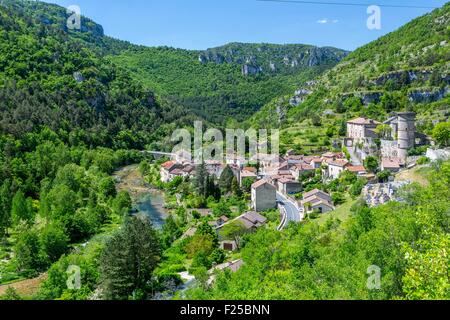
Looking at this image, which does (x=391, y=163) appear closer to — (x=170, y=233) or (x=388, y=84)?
(x=170, y=233)

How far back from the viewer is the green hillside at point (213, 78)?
14412 centimetres

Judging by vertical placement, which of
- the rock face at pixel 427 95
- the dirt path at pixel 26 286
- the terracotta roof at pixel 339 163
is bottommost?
the dirt path at pixel 26 286

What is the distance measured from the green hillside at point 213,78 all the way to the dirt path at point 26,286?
98.1 meters

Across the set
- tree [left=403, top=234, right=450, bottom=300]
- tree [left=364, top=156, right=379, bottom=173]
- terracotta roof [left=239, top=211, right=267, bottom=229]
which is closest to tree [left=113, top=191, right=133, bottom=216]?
terracotta roof [left=239, top=211, right=267, bottom=229]

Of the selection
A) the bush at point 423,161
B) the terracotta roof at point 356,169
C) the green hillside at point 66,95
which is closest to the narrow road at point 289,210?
the terracotta roof at point 356,169

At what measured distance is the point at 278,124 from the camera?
82000 mm

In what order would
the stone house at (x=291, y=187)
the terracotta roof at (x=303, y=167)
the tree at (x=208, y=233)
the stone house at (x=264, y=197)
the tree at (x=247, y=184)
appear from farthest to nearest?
the tree at (x=247, y=184), the terracotta roof at (x=303, y=167), the stone house at (x=291, y=187), the stone house at (x=264, y=197), the tree at (x=208, y=233)

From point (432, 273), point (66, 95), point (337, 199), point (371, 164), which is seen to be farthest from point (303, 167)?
point (66, 95)

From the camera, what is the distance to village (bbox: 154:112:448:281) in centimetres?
3250

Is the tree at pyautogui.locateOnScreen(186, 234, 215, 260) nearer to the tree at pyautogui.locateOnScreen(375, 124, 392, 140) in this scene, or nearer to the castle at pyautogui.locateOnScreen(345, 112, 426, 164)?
the castle at pyautogui.locateOnScreen(345, 112, 426, 164)

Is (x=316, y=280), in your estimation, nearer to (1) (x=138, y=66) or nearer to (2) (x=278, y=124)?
(2) (x=278, y=124)

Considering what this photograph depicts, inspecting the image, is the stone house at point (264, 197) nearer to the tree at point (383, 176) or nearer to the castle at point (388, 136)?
the tree at point (383, 176)

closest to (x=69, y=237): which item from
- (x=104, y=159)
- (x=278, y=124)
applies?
(x=104, y=159)

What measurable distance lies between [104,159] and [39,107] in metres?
14.8
